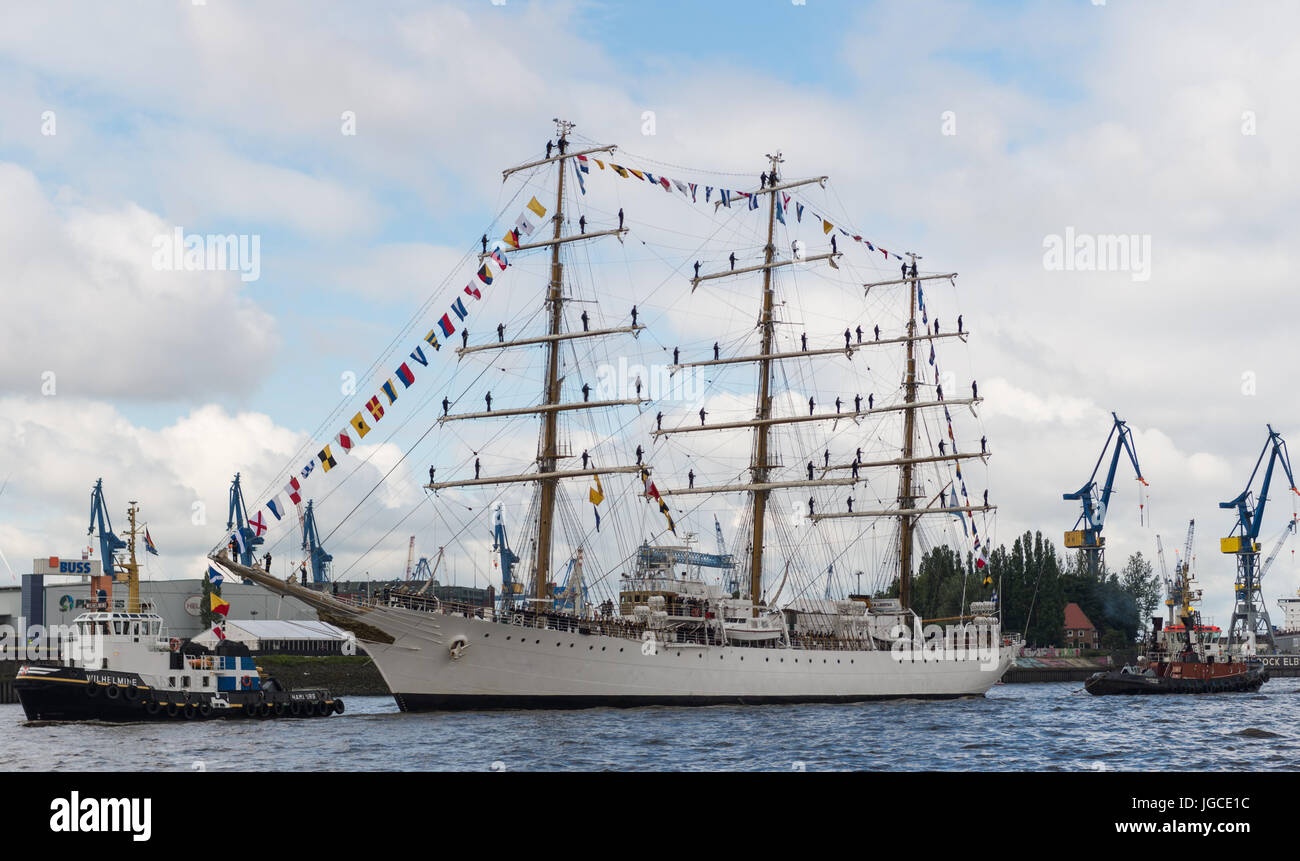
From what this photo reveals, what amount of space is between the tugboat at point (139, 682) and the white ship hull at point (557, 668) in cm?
555

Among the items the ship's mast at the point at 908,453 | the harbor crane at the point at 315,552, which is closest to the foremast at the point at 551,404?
the ship's mast at the point at 908,453

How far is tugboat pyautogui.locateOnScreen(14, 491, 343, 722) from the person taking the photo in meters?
50.3

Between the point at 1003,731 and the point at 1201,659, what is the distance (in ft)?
155

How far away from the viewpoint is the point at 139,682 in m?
51.6

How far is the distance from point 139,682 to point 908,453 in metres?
55.2

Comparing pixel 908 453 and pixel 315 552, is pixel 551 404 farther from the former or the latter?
pixel 315 552

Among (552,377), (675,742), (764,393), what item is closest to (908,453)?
(764,393)

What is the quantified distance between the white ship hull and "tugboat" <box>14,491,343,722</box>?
18.2ft

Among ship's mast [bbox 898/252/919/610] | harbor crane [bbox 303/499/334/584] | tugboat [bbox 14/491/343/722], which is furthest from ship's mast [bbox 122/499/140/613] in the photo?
harbor crane [bbox 303/499/334/584]

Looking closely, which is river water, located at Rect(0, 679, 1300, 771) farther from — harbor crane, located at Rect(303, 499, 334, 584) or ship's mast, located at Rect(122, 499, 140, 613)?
harbor crane, located at Rect(303, 499, 334, 584)
